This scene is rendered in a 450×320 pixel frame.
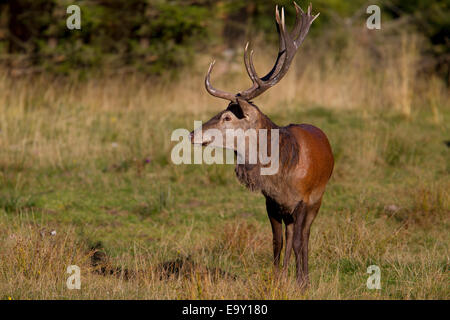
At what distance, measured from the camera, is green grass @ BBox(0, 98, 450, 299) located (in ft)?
19.1

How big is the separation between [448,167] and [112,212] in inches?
201

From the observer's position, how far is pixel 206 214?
28.9ft

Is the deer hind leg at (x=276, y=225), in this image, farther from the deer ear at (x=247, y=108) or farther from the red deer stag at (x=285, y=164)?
the deer ear at (x=247, y=108)

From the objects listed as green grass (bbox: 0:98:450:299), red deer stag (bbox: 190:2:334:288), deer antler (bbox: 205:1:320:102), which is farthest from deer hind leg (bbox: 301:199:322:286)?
deer antler (bbox: 205:1:320:102)

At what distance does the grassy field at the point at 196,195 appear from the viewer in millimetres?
6031

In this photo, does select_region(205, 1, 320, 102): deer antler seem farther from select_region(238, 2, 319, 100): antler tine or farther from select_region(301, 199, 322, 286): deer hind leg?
select_region(301, 199, 322, 286): deer hind leg

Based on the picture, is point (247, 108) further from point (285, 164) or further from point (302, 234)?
point (302, 234)

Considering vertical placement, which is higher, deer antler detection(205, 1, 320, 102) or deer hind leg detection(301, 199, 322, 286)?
deer antler detection(205, 1, 320, 102)

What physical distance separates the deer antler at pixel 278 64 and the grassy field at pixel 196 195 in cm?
148

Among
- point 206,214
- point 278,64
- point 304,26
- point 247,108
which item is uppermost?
point 304,26

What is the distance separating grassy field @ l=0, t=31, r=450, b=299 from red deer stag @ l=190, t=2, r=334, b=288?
0.47 metres

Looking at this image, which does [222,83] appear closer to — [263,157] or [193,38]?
[193,38]

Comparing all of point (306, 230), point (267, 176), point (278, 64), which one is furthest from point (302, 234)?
point (278, 64)

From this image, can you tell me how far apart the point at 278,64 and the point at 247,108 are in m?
0.60
